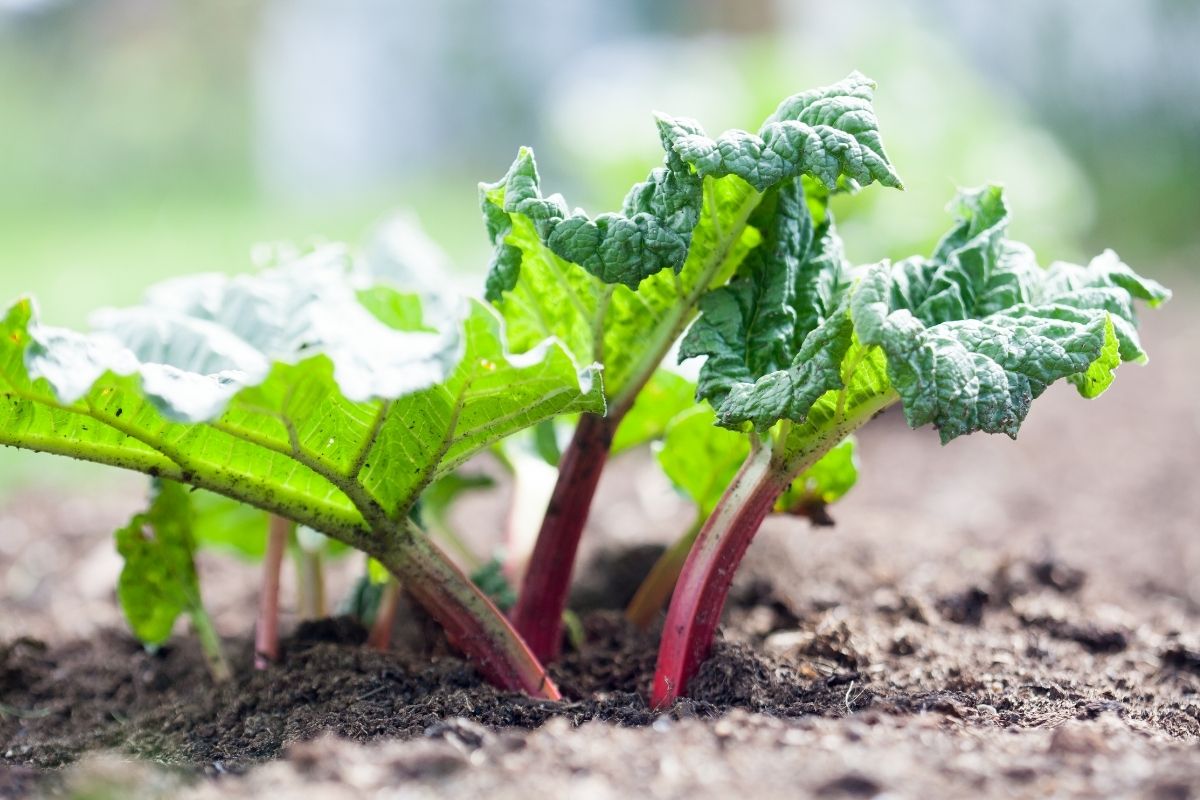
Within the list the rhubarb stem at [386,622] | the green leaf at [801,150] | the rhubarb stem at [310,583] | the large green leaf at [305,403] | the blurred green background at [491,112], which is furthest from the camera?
the blurred green background at [491,112]

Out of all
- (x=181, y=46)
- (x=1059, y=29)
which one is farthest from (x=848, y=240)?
(x=181, y=46)

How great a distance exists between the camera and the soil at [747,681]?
4.06ft

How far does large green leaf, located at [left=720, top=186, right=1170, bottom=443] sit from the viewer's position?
1.40 meters

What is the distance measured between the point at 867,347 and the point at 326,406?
2.31 ft

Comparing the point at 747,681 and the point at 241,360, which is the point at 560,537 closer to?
the point at 747,681

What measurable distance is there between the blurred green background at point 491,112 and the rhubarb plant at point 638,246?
2.80m

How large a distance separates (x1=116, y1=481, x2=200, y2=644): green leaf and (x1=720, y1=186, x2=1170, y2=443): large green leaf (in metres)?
1.06

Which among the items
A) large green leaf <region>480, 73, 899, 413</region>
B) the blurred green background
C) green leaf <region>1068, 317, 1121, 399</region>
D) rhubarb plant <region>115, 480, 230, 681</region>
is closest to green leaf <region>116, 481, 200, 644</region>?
rhubarb plant <region>115, 480, 230, 681</region>

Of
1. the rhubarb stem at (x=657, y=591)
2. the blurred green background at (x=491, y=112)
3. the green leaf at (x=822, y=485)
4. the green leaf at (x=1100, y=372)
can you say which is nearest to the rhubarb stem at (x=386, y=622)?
the rhubarb stem at (x=657, y=591)

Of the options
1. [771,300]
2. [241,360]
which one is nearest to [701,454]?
[771,300]

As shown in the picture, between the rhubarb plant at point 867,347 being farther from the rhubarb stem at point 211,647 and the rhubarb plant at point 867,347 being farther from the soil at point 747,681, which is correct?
the rhubarb stem at point 211,647

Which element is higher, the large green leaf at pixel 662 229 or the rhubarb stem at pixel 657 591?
the large green leaf at pixel 662 229

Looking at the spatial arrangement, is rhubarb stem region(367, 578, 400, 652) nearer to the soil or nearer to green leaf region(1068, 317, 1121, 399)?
the soil

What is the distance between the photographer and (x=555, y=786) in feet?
3.94
